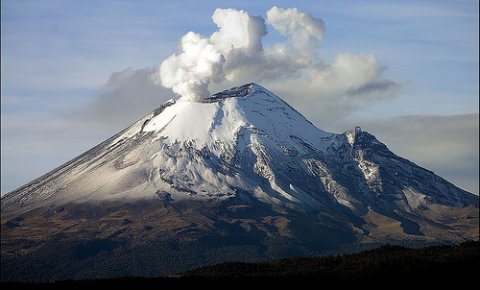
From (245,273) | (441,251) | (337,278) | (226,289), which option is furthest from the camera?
(441,251)

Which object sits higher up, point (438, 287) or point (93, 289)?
point (93, 289)

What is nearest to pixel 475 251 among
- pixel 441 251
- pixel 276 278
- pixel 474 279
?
pixel 441 251

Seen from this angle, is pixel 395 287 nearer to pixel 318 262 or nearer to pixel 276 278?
pixel 276 278

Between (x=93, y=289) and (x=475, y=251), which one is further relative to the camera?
(x=475, y=251)

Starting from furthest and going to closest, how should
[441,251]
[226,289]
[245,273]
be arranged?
[441,251] → [245,273] → [226,289]

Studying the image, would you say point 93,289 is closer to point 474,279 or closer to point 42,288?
point 42,288

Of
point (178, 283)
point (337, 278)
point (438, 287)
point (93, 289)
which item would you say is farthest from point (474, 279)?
point (93, 289)
